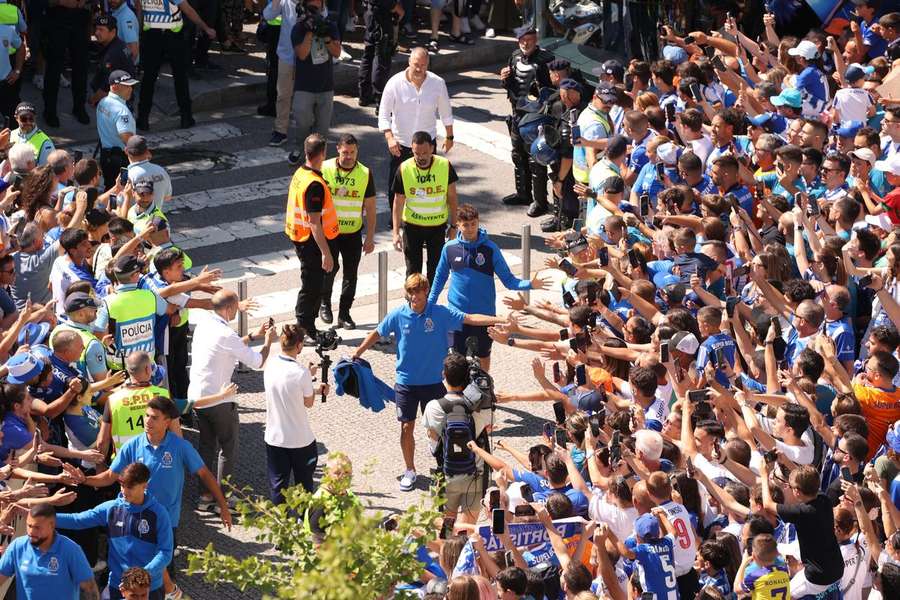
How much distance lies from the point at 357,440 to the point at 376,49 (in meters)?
8.57

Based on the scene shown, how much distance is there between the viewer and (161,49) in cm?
1830

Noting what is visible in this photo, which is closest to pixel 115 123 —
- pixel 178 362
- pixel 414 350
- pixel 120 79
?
pixel 120 79

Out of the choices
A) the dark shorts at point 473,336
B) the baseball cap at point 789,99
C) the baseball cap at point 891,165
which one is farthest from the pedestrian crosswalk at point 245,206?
the baseball cap at point 891,165

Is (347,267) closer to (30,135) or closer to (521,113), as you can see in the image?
(30,135)

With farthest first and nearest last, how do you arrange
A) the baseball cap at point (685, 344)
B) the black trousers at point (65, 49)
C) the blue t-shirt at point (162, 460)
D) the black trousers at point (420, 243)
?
the black trousers at point (65, 49) → the black trousers at point (420, 243) → the baseball cap at point (685, 344) → the blue t-shirt at point (162, 460)

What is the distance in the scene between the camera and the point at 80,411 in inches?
387

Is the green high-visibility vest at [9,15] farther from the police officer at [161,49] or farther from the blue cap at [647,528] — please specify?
→ the blue cap at [647,528]

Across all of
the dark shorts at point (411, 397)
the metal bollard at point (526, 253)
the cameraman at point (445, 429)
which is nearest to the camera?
the cameraman at point (445, 429)

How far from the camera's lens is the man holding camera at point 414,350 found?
11.1 m

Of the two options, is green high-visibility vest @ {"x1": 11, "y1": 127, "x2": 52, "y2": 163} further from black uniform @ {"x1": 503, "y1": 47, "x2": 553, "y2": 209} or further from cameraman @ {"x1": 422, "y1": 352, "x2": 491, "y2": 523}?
cameraman @ {"x1": 422, "y1": 352, "x2": 491, "y2": 523}

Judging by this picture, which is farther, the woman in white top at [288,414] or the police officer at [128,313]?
the police officer at [128,313]

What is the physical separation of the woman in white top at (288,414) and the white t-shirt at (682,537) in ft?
Answer: 9.72

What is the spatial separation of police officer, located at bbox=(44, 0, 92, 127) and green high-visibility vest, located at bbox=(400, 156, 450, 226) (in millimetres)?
6347

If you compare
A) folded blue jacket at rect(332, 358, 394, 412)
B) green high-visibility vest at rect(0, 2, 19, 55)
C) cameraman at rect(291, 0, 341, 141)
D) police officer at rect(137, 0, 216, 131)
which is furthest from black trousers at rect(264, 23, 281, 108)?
folded blue jacket at rect(332, 358, 394, 412)
